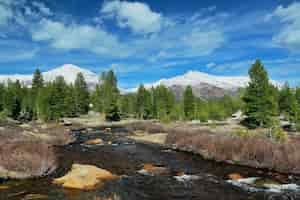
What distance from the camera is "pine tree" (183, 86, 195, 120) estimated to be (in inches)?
2980

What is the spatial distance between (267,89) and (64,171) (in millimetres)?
37770

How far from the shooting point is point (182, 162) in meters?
22.3

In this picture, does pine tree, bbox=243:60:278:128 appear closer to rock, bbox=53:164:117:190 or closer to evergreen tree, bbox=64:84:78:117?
rock, bbox=53:164:117:190

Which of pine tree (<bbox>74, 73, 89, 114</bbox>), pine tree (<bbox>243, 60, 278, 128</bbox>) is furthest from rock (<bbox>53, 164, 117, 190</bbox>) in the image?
pine tree (<bbox>74, 73, 89, 114</bbox>)

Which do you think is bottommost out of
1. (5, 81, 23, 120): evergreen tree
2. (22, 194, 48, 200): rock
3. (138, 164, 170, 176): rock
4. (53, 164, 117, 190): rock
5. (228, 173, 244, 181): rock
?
(228, 173, 244, 181): rock

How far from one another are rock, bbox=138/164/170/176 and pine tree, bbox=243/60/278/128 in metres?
29.9

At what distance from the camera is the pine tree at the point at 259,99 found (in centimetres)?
4316

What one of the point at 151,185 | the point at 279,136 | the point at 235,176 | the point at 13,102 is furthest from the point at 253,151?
the point at 13,102

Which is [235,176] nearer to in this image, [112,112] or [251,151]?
[251,151]

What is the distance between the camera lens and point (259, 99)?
143 ft

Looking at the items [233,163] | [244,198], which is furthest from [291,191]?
[233,163]

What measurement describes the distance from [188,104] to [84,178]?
63.1 metres

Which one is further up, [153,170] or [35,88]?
[35,88]

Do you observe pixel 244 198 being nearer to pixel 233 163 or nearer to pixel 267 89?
pixel 233 163
